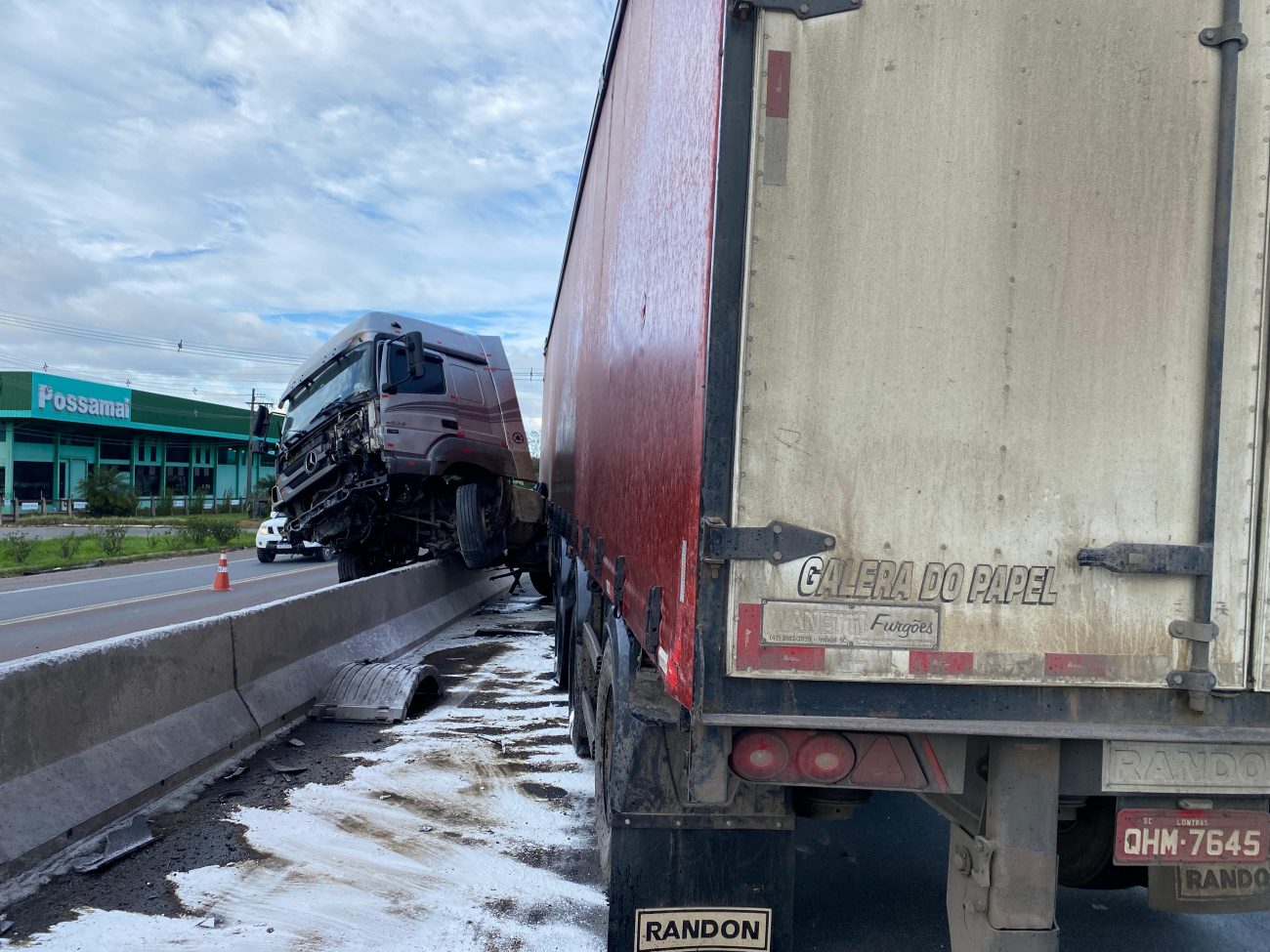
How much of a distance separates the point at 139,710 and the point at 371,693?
7.36 feet

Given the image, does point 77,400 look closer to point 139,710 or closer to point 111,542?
point 111,542

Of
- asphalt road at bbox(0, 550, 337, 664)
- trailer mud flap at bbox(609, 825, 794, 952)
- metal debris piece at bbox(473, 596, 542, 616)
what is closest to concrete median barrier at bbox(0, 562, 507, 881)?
trailer mud flap at bbox(609, 825, 794, 952)

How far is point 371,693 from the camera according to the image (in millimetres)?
7062

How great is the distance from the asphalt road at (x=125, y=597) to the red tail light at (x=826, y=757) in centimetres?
880

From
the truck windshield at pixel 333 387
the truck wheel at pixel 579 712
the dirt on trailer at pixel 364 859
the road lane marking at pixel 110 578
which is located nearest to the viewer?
the dirt on trailer at pixel 364 859

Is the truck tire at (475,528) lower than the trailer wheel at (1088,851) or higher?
higher

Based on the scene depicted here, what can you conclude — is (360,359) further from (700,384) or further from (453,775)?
(700,384)

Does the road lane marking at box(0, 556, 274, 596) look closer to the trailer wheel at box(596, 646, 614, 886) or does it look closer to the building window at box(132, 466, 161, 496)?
the trailer wheel at box(596, 646, 614, 886)

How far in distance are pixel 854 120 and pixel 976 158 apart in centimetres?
34

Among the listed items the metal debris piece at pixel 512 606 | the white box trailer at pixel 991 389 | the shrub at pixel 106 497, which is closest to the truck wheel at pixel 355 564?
the metal debris piece at pixel 512 606

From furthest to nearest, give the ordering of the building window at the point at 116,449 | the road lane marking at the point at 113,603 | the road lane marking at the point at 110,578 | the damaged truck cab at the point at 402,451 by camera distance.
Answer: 1. the building window at the point at 116,449
2. the road lane marking at the point at 110,578
3. the road lane marking at the point at 113,603
4. the damaged truck cab at the point at 402,451

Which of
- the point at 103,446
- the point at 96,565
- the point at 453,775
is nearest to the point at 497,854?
the point at 453,775

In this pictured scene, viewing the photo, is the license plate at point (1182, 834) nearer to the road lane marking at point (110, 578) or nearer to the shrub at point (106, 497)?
the road lane marking at point (110, 578)

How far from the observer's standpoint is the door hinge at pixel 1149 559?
246cm
